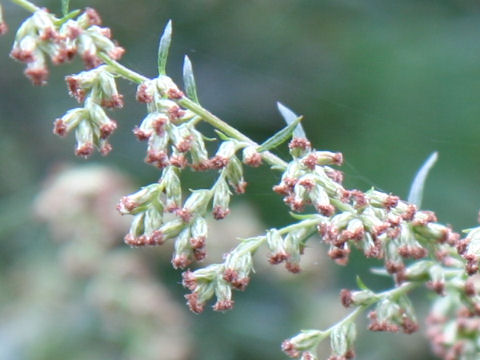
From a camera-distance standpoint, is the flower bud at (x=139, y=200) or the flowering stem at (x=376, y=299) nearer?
the flower bud at (x=139, y=200)

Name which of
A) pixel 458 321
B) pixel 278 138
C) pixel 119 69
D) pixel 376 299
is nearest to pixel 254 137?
pixel 458 321

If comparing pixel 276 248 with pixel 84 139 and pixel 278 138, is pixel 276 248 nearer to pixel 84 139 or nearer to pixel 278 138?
pixel 278 138

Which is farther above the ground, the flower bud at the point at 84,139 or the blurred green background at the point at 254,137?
the blurred green background at the point at 254,137

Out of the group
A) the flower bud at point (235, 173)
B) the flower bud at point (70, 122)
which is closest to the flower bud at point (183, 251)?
the flower bud at point (235, 173)

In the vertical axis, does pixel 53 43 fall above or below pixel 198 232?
above

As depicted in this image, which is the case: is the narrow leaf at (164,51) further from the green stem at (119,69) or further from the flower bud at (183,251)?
Result: the flower bud at (183,251)

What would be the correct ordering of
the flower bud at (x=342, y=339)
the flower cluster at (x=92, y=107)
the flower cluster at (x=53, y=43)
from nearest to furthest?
the flower cluster at (x=53, y=43)
the flower cluster at (x=92, y=107)
the flower bud at (x=342, y=339)
